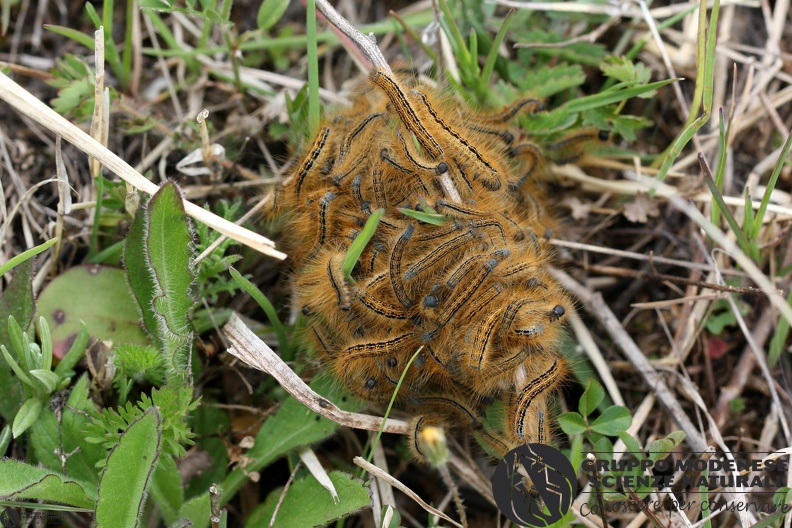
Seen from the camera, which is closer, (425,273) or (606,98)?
(425,273)

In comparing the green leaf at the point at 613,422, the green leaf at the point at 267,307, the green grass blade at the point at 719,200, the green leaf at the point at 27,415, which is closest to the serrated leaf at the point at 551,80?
the green grass blade at the point at 719,200

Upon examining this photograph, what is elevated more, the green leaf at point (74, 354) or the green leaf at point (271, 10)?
the green leaf at point (271, 10)

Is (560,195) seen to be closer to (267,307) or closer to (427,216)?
(427,216)

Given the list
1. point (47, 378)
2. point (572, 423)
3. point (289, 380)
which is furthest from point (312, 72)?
point (572, 423)

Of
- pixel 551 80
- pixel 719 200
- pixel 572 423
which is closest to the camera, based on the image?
pixel 572 423

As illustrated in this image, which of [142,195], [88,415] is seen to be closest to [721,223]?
[142,195]

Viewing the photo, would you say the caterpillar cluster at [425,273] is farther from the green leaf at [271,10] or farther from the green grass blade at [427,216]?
the green leaf at [271,10]

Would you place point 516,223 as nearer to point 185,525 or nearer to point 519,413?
point 519,413
